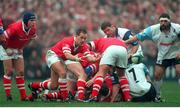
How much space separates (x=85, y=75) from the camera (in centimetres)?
1802

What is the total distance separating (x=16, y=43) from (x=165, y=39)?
3492 millimetres

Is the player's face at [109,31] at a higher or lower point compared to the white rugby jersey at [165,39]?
higher

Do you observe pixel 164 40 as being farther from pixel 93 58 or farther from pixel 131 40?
pixel 93 58

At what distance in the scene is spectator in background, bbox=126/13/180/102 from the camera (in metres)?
18.7

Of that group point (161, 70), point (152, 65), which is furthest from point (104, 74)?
point (152, 65)

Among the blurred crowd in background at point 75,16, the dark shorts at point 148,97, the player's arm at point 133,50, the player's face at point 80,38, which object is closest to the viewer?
the player's face at point 80,38

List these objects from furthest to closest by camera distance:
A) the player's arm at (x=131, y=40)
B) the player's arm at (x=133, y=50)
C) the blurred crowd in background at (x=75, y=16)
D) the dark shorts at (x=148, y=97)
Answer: the blurred crowd in background at (x=75, y=16)
the player's arm at (x=133, y=50)
the player's arm at (x=131, y=40)
the dark shorts at (x=148, y=97)

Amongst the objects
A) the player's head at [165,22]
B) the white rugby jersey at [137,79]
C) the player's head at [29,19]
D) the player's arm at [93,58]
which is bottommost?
the white rugby jersey at [137,79]

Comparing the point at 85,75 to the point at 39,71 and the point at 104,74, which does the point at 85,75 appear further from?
the point at 39,71

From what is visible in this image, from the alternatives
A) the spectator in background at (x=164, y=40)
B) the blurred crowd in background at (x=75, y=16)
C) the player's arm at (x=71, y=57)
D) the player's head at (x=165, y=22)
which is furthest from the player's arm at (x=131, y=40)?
the blurred crowd in background at (x=75, y=16)

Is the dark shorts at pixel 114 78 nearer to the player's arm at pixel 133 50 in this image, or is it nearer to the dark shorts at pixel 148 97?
the dark shorts at pixel 148 97

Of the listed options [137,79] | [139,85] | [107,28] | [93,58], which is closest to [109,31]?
[107,28]

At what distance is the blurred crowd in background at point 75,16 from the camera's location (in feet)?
98.8

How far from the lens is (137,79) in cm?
1853
